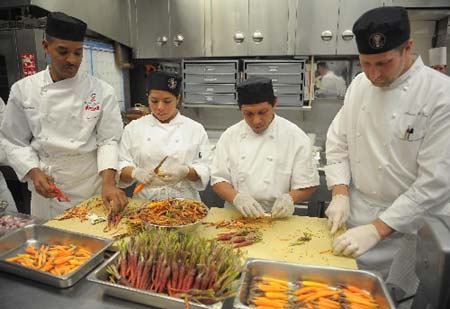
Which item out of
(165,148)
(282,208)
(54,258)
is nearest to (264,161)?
(282,208)

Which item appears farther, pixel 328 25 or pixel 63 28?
pixel 328 25

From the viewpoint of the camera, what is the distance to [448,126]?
5.28ft

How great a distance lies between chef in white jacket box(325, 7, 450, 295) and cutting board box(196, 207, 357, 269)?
67 millimetres

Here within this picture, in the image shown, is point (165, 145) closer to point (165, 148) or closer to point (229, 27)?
point (165, 148)

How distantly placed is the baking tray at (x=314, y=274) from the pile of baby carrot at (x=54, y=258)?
71 cm

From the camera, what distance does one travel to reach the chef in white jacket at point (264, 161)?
2.15 metres

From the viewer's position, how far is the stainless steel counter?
122cm

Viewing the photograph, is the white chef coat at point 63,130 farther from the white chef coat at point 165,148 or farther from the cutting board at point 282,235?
the cutting board at point 282,235

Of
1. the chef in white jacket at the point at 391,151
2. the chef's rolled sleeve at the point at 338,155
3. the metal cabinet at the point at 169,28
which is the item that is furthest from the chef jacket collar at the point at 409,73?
the metal cabinet at the point at 169,28

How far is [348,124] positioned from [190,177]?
1055 millimetres

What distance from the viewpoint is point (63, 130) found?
2.23 metres

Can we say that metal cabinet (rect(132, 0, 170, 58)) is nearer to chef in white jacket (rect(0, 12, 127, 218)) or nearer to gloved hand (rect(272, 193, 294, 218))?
chef in white jacket (rect(0, 12, 127, 218))

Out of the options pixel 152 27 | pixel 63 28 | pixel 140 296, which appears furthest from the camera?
pixel 152 27

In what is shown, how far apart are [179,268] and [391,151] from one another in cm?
123
